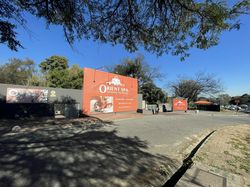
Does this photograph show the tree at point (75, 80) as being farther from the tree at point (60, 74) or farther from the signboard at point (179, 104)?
the signboard at point (179, 104)

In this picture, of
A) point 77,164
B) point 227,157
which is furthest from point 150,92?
point 77,164

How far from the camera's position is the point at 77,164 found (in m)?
4.40

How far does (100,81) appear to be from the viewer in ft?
55.1

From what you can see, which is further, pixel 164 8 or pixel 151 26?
pixel 151 26

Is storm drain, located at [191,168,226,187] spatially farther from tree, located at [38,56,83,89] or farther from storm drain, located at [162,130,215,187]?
tree, located at [38,56,83,89]

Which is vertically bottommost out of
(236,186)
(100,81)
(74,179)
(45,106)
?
(236,186)

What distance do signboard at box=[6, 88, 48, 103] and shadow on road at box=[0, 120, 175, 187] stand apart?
940cm

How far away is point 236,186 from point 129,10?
580 centimetres

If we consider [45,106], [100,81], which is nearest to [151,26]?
[100,81]

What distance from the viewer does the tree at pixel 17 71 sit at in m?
30.3

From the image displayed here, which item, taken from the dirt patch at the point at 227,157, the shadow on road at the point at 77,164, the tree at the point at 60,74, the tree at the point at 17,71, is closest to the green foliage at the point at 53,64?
the tree at the point at 60,74

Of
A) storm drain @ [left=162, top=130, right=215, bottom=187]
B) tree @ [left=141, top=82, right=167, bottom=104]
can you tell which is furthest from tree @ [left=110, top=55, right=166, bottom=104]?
storm drain @ [left=162, top=130, right=215, bottom=187]

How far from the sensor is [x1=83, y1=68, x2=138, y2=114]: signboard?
15539 mm

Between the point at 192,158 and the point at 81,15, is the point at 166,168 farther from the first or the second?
the point at 81,15
